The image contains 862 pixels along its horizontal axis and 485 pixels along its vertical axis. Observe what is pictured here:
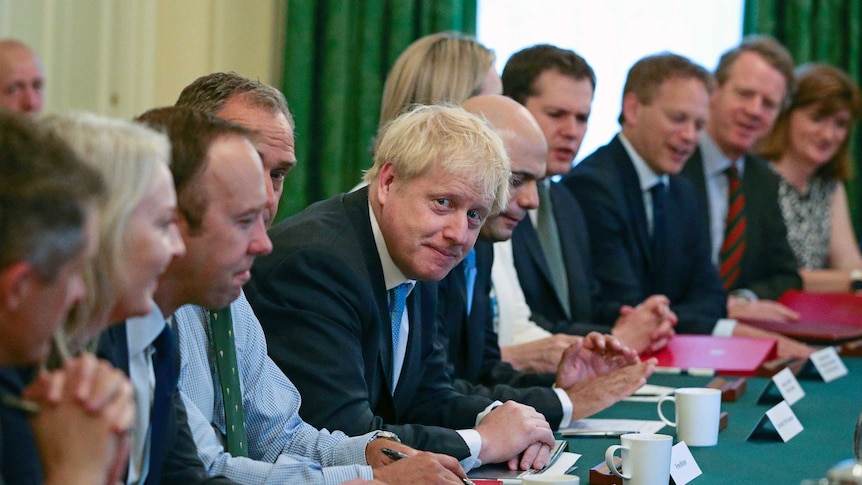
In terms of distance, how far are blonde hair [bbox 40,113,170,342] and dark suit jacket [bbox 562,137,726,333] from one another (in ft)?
9.50

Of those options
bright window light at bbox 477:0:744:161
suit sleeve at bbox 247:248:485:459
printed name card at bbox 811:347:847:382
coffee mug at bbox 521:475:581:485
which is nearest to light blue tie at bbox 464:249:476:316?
suit sleeve at bbox 247:248:485:459

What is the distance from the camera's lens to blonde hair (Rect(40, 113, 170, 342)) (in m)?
1.19

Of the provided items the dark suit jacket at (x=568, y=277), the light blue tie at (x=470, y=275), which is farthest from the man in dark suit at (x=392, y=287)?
the dark suit jacket at (x=568, y=277)

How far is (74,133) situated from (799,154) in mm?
4701

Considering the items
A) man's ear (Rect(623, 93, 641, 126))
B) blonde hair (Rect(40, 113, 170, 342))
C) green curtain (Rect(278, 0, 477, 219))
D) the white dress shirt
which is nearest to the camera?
blonde hair (Rect(40, 113, 170, 342))

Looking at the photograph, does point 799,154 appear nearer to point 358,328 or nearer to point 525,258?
point 525,258

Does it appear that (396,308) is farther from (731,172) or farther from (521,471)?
(731,172)

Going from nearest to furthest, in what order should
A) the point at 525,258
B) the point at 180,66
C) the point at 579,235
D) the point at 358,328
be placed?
the point at 358,328 → the point at 525,258 → the point at 579,235 → the point at 180,66

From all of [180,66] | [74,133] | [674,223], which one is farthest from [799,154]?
[74,133]

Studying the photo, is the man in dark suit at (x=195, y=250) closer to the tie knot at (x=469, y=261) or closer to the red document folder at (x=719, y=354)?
the tie knot at (x=469, y=261)

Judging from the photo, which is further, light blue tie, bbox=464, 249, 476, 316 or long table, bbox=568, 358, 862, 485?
light blue tie, bbox=464, 249, 476, 316

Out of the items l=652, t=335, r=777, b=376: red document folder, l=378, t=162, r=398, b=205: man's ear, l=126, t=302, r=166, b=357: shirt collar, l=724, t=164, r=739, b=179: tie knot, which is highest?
l=378, t=162, r=398, b=205: man's ear

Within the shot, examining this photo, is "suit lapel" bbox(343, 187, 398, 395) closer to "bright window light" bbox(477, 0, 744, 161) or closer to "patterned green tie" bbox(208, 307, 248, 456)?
"patterned green tie" bbox(208, 307, 248, 456)

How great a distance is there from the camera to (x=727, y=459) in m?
2.13
